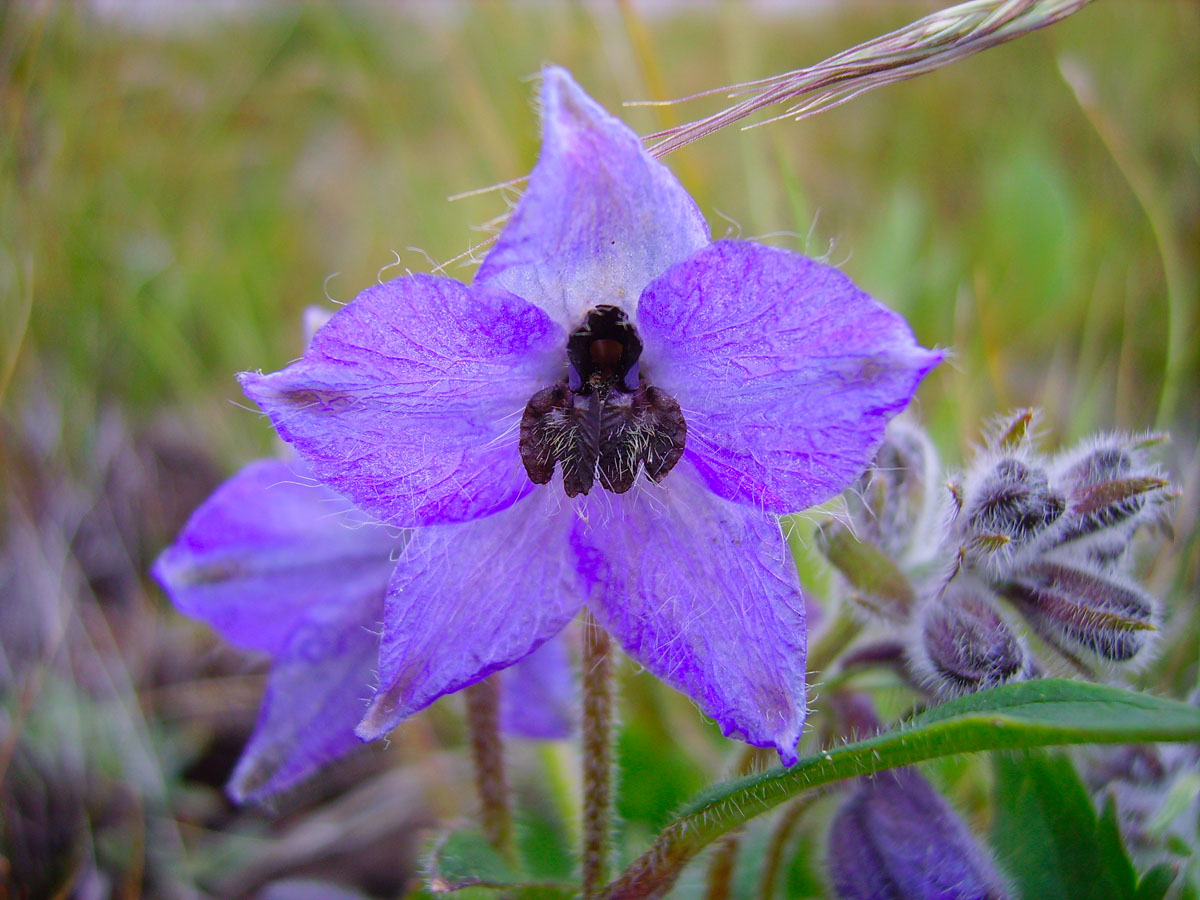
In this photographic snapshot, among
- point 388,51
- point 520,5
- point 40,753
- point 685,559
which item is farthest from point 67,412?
point 388,51

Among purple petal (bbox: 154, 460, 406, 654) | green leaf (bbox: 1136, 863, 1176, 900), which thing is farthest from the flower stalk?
green leaf (bbox: 1136, 863, 1176, 900)

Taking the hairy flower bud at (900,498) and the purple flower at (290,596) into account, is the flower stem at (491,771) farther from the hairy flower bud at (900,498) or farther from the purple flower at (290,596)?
the hairy flower bud at (900,498)

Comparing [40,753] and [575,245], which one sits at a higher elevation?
[575,245]

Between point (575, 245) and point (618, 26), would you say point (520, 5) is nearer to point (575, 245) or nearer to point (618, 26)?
point (618, 26)

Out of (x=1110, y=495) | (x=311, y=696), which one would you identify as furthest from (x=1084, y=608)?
(x=311, y=696)

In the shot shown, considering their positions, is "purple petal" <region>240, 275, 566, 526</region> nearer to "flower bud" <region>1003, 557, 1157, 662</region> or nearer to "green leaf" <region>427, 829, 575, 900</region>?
"green leaf" <region>427, 829, 575, 900</region>

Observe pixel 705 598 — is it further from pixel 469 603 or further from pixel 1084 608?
pixel 1084 608
